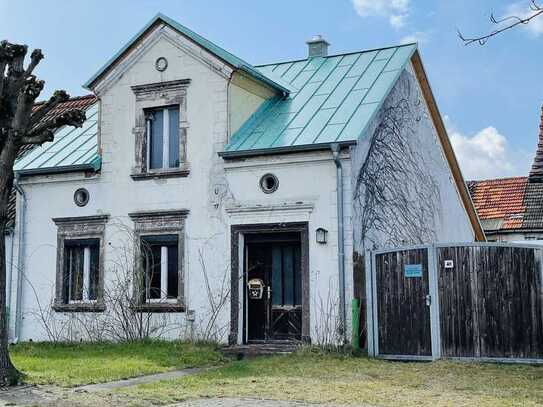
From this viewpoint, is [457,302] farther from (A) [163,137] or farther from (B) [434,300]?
(A) [163,137]

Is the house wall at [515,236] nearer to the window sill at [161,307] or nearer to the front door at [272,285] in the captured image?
the front door at [272,285]

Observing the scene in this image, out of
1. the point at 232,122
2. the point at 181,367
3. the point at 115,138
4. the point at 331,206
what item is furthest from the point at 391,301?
the point at 115,138

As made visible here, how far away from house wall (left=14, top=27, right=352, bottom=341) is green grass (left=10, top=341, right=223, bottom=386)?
50.6 inches

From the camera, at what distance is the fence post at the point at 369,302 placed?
15.5 meters

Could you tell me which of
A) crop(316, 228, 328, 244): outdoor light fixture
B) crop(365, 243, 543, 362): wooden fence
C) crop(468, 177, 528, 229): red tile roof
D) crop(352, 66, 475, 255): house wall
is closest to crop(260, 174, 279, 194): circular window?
crop(316, 228, 328, 244): outdoor light fixture

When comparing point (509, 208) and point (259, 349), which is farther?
point (509, 208)

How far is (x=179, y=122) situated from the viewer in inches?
711

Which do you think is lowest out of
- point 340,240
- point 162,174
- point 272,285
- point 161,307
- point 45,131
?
point 161,307

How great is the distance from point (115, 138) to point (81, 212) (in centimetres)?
197

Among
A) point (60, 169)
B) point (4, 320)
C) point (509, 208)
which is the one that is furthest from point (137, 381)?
point (509, 208)

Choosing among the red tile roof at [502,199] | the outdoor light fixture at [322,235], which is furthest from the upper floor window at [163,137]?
the red tile roof at [502,199]

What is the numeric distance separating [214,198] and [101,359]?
4.54 meters

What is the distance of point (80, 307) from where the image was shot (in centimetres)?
1839

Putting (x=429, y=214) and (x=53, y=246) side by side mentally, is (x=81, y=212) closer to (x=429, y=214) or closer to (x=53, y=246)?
(x=53, y=246)
